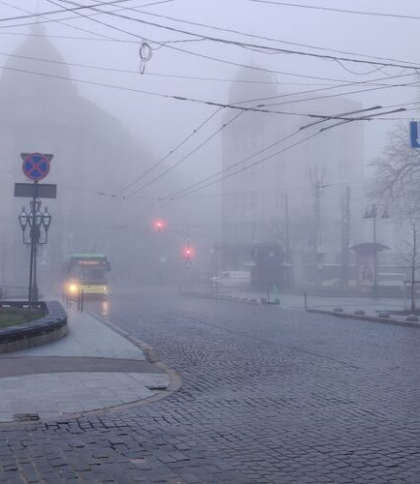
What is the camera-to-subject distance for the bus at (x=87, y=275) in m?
50.8

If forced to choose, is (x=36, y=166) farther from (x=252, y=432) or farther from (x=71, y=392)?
(x=252, y=432)

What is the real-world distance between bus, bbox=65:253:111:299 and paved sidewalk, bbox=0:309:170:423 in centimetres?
3399

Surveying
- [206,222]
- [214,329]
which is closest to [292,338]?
[214,329]

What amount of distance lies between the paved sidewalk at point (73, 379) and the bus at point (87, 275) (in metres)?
34.0

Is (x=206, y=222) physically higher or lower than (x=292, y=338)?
higher

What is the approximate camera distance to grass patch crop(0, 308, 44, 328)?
63.6 ft

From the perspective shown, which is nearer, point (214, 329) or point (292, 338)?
point (292, 338)

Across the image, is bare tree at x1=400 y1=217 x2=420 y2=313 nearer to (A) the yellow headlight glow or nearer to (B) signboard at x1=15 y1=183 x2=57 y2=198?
(B) signboard at x1=15 y1=183 x2=57 y2=198

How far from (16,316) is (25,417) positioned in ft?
47.2

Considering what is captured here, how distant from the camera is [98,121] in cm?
9638

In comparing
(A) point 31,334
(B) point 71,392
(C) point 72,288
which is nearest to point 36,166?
(A) point 31,334

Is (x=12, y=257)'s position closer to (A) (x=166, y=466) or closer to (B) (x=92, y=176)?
(B) (x=92, y=176)

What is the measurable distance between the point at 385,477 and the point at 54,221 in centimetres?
7753

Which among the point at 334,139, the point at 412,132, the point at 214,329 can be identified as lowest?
the point at 214,329
